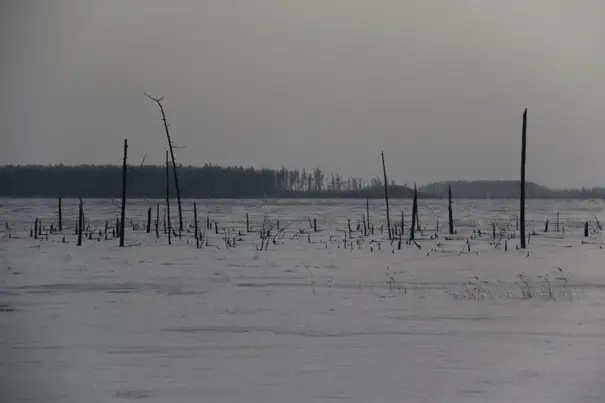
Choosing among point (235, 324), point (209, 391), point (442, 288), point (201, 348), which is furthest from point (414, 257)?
point (209, 391)

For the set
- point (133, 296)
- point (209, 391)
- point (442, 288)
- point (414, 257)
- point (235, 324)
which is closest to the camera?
point (209, 391)

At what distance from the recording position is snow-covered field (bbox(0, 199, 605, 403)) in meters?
7.60

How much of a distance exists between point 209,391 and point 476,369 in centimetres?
297

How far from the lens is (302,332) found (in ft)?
34.9

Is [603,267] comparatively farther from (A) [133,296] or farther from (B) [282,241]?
(B) [282,241]

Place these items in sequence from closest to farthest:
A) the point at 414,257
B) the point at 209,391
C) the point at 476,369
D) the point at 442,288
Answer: the point at 209,391
the point at 476,369
the point at 442,288
the point at 414,257

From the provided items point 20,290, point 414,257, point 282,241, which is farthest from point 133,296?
point 282,241

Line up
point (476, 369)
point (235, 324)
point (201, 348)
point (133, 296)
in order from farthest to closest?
point (133, 296), point (235, 324), point (201, 348), point (476, 369)

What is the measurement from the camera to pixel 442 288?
16.1 metres

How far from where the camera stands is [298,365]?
8.52m

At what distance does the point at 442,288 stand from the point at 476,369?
7.83 metres

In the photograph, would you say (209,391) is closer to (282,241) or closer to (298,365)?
(298,365)

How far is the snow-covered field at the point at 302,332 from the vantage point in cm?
760

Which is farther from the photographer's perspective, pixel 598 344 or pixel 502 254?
pixel 502 254
